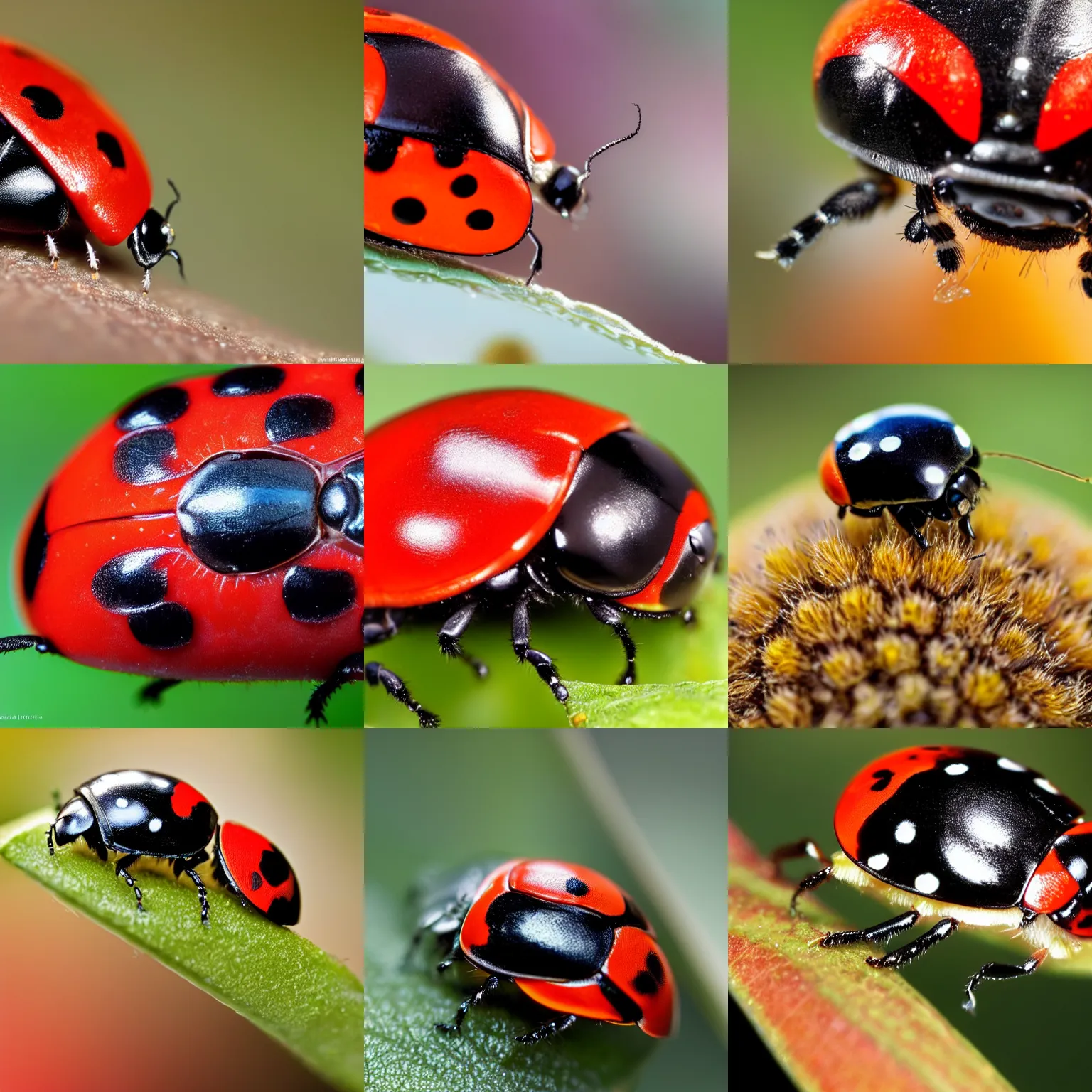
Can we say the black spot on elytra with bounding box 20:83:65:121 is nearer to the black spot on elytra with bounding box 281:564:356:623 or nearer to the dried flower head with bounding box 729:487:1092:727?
the black spot on elytra with bounding box 281:564:356:623

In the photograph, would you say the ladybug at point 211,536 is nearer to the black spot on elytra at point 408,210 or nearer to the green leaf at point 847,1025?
the black spot on elytra at point 408,210

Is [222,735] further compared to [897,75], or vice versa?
[222,735]

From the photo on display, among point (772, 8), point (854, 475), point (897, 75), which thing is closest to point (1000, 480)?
point (854, 475)

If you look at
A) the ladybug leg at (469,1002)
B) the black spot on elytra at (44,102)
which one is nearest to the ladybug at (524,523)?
the ladybug leg at (469,1002)

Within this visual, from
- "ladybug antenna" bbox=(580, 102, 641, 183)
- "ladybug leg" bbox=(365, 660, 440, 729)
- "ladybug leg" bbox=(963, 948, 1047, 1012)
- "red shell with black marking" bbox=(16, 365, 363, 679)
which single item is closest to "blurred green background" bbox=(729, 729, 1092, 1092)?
"ladybug leg" bbox=(963, 948, 1047, 1012)

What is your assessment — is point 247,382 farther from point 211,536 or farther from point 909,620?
point 909,620

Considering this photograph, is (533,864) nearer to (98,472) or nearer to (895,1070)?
(895,1070)
